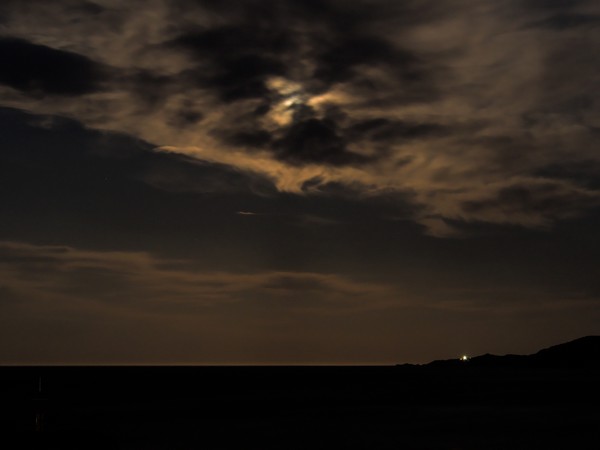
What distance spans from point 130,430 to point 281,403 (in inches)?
1915

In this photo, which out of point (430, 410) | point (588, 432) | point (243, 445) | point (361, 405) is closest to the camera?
point (243, 445)

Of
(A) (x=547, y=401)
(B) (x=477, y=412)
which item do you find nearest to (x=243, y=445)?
(B) (x=477, y=412)

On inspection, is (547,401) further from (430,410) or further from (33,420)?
(33,420)

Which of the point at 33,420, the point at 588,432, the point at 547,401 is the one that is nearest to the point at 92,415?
the point at 33,420

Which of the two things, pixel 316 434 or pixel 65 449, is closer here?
pixel 65 449

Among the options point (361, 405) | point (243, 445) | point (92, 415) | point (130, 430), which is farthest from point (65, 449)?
point (361, 405)

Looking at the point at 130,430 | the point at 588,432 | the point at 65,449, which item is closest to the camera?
the point at 65,449

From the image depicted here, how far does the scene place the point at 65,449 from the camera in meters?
40.9

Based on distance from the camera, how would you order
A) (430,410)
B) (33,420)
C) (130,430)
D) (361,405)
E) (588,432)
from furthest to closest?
(361,405), (430,410), (33,420), (130,430), (588,432)

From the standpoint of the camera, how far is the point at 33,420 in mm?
86375

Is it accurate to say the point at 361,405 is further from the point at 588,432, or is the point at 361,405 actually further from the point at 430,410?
the point at 588,432

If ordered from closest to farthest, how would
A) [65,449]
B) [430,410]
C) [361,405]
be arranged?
1. [65,449]
2. [430,410]
3. [361,405]

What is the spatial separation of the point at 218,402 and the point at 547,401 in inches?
2103

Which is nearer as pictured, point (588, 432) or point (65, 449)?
point (65, 449)
